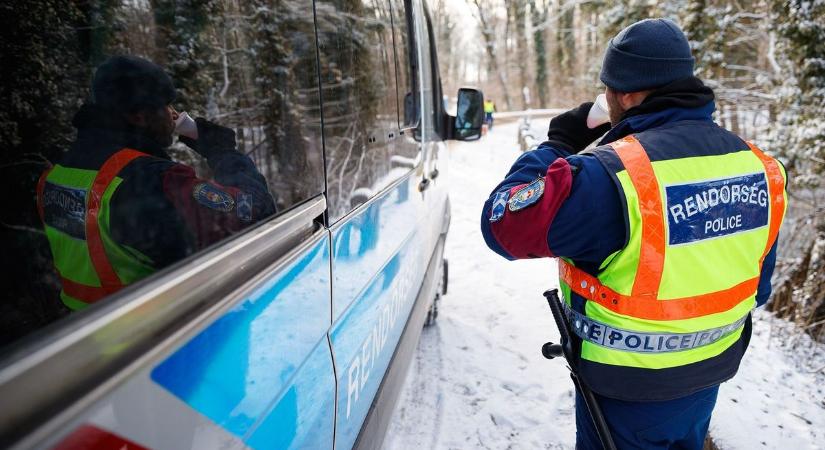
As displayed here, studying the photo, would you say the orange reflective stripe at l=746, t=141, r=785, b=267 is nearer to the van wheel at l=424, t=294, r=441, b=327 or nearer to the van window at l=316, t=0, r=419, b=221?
the van window at l=316, t=0, r=419, b=221

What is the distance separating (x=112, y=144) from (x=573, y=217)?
1.12 m

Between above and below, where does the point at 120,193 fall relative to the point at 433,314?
above

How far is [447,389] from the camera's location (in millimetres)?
3316

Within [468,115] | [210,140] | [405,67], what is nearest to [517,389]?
[468,115]

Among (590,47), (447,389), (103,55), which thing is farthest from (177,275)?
(590,47)

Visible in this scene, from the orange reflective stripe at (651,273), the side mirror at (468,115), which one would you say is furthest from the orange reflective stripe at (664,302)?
the side mirror at (468,115)

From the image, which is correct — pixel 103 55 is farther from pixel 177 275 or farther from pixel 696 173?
pixel 696 173

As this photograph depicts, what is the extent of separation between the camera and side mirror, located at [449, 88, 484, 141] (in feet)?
11.4

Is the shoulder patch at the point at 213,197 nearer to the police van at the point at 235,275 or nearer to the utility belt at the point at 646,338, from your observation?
the police van at the point at 235,275

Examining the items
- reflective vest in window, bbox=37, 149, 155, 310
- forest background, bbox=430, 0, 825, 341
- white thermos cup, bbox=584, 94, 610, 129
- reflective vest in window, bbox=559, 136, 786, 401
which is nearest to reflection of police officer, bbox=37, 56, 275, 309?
reflective vest in window, bbox=37, 149, 155, 310

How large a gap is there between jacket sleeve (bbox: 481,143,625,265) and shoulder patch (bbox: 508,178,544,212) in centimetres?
1

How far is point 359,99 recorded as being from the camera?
1.79 m

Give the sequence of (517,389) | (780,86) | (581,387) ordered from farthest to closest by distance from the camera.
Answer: (780,86) → (517,389) → (581,387)

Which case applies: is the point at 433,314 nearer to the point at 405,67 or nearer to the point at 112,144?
the point at 405,67
